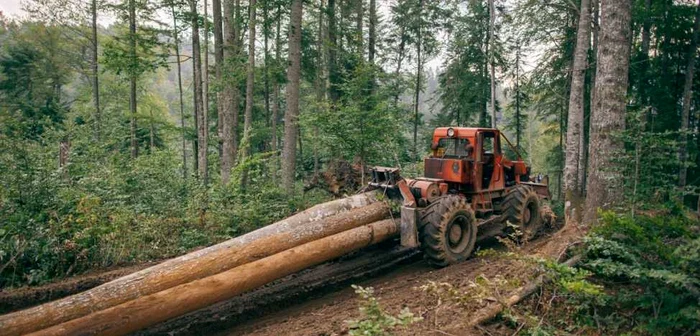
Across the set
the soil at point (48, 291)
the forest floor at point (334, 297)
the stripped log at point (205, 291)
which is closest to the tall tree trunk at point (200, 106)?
the soil at point (48, 291)

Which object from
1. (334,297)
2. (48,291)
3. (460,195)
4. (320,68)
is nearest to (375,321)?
(334,297)

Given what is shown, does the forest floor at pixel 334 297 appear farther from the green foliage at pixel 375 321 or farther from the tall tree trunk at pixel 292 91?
the tall tree trunk at pixel 292 91

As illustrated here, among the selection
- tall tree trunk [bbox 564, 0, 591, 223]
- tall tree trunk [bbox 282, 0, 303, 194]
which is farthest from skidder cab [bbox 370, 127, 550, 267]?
tall tree trunk [bbox 282, 0, 303, 194]

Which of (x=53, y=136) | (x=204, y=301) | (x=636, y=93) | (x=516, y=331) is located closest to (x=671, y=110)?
(x=636, y=93)

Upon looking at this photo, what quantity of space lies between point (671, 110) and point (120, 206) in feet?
60.5

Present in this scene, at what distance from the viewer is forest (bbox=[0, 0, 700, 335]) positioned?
176 inches

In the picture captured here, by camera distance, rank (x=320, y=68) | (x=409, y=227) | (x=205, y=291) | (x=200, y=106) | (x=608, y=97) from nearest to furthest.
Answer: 1. (x=205, y=291)
2. (x=608, y=97)
3. (x=409, y=227)
4. (x=200, y=106)
5. (x=320, y=68)

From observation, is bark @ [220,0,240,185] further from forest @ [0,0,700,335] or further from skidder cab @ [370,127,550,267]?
skidder cab @ [370,127,550,267]

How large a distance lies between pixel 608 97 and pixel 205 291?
642 cm

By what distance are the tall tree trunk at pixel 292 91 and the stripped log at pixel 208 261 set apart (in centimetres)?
452

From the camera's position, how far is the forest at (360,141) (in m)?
4.48

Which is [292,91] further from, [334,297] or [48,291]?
[48,291]

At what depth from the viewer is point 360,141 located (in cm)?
1138

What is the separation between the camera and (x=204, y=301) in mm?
5098
